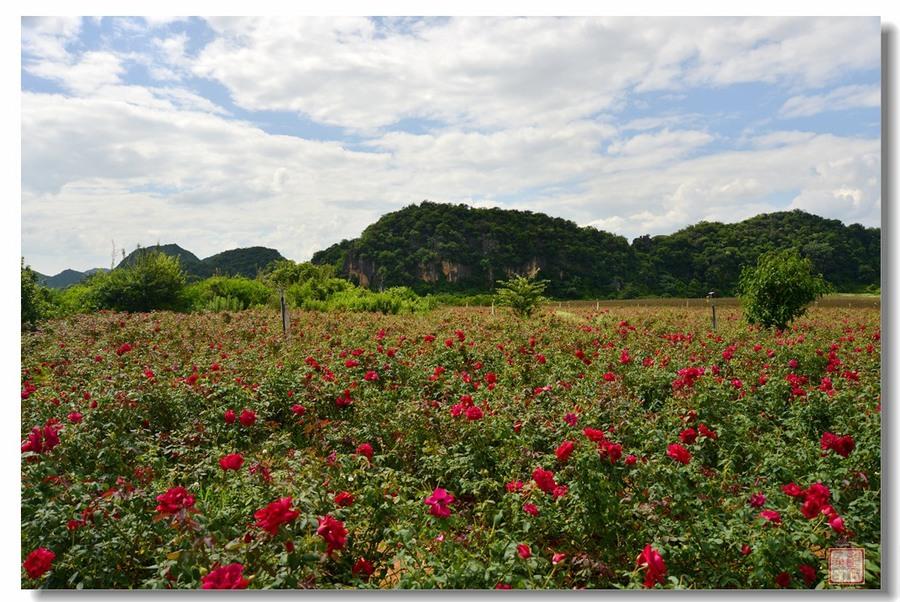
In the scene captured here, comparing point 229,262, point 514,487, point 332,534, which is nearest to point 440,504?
point 332,534

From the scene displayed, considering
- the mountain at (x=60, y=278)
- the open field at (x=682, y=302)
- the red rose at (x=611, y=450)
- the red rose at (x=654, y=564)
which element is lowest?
the red rose at (x=654, y=564)

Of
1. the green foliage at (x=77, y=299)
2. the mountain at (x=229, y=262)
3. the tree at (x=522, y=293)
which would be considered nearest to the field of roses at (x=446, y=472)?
the green foliage at (x=77, y=299)

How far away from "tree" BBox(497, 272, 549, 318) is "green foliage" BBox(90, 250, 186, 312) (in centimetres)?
646

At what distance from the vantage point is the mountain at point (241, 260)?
7900mm

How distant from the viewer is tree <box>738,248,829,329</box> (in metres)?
8.48

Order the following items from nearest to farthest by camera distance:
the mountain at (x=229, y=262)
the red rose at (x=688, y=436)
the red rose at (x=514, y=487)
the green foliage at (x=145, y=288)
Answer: the red rose at (x=514, y=487)
the red rose at (x=688, y=436)
the mountain at (x=229, y=262)
the green foliage at (x=145, y=288)

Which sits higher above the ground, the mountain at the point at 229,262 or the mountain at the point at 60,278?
the mountain at the point at 229,262

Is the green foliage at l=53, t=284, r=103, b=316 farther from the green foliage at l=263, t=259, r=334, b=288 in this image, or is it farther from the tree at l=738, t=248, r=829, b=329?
the tree at l=738, t=248, r=829, b=329

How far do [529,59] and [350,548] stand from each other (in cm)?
325

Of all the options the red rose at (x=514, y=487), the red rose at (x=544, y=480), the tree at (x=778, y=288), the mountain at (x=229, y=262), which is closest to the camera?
the red rose at (x=544, y=480)

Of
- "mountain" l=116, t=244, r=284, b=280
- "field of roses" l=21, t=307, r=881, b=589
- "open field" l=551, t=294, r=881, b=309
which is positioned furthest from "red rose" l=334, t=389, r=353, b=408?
"open field" l=551, t=294, r=881, b=309

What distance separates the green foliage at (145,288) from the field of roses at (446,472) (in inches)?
141

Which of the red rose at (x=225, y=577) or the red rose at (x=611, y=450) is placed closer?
the red rose at (x=225, y=577)

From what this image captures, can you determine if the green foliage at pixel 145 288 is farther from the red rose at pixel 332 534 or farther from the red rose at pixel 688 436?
the red rose at pixel 688 436
